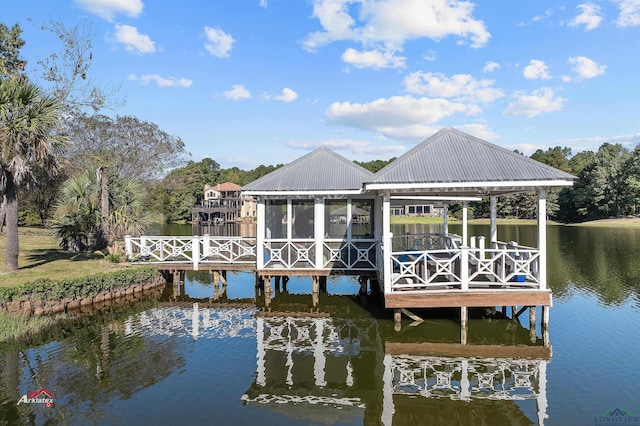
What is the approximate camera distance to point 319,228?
15.6 meters

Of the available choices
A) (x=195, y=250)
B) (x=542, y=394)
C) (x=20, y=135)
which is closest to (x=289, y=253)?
(x=195, y=250)

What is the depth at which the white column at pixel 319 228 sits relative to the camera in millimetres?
15398

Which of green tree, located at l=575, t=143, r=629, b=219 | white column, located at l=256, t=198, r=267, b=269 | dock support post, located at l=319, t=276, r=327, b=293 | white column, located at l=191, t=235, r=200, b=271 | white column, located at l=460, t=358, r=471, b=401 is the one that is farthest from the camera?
green tree, located at l=575, t=143, r=629, b=219

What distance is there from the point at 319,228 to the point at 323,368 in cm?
666

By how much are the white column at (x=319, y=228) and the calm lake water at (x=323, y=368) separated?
70.5 inches

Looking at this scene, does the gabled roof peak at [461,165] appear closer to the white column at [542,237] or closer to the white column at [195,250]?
the white column at [542,237]

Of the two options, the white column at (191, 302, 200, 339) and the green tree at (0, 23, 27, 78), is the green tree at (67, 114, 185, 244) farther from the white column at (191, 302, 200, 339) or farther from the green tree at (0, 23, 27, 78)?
the white column at (191, 302, 200, 339)

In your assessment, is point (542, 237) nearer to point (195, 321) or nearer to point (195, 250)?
point (195, 321)

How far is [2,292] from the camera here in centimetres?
1209

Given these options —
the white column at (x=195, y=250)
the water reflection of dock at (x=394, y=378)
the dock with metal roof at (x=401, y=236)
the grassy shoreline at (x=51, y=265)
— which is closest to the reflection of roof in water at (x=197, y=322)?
the water reflection of dock at (x=394, y=378)

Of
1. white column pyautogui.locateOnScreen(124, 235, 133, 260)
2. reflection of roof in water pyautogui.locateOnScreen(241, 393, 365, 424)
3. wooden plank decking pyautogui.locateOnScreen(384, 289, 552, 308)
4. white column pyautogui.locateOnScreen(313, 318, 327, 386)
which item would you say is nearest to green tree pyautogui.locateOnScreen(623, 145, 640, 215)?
wooden plank decking pyautogui.locateOnScreen(384, 289, 552, 308)

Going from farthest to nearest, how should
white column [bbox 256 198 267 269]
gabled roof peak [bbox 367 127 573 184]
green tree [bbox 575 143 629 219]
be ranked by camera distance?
green tree [bbox 575 143 629 219]
white column [bbox 256 198 267 269]
gabled roof peak [bbox 367 127 573 184]

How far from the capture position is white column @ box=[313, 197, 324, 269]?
15.4 meters

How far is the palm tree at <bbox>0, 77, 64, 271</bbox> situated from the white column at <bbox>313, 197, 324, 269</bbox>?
9892mm
